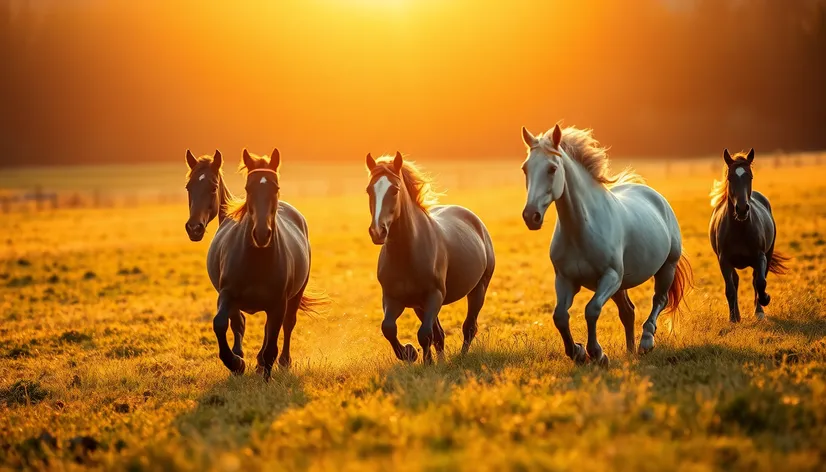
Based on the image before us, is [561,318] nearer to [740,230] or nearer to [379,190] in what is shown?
[379,190]

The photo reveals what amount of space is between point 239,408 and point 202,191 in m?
→ 3.28

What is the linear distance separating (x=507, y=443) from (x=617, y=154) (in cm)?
14438

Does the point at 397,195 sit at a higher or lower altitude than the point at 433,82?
lower

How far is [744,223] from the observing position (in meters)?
12.1

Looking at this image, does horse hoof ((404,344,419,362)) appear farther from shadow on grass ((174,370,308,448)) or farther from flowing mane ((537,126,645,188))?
flowing mane ((537,126,645,188))

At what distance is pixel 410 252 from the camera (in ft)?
28.9

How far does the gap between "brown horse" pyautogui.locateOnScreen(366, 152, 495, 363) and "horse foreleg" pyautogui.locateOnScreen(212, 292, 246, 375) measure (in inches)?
67.3

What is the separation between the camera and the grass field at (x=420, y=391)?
16.6 feet

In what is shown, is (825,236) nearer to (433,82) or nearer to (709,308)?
(709,308)

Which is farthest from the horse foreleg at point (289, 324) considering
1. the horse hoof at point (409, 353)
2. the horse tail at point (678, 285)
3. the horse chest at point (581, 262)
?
the horse tail at point (678, 285)

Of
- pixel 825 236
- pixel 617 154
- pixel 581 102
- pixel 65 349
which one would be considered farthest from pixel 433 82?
pixel 65 349

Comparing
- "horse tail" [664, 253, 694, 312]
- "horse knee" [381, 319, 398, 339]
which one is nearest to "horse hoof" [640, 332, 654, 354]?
"horse tail" [664, 253, 694, 312]

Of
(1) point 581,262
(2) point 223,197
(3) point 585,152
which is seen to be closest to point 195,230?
(2) point 223,197

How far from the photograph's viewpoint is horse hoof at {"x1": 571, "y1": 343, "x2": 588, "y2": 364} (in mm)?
8180
